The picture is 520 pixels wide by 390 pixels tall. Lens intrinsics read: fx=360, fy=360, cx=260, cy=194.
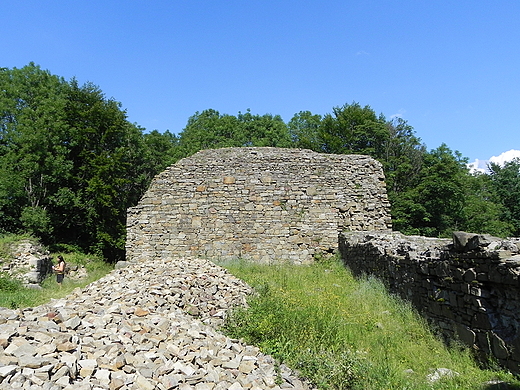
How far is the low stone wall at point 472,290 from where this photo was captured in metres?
4.41

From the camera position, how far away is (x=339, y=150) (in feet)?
98.2

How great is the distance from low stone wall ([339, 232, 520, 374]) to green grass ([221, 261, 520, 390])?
0.79ft

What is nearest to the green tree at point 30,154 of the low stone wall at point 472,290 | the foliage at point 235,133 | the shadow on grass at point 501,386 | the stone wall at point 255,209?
the stone wall at point 255,209

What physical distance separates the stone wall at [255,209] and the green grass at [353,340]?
4.78m

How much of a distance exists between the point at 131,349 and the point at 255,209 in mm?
9199

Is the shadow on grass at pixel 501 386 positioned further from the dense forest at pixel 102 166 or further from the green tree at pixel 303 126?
the green tree at pixel 303 126

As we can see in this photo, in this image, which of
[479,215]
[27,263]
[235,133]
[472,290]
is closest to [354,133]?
[479,215]

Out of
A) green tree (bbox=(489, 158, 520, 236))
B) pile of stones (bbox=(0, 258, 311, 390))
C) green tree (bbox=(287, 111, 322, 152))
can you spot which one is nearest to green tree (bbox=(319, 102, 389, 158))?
green tree (bbox=(287, 111, 322, 152))

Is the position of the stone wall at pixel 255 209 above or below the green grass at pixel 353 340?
above

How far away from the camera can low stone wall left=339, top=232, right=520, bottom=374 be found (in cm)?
441

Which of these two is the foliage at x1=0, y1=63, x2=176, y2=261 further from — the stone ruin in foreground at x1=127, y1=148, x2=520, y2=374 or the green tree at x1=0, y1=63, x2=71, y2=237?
the stone ruin in foreground at x1=127, y1=148, x2=520, y2=374

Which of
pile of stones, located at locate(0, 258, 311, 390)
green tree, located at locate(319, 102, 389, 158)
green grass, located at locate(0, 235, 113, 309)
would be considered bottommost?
green grass, located at locate(0, 235, 113, 309)

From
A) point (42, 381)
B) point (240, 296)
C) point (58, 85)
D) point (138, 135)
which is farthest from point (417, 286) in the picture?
point (58, 85)

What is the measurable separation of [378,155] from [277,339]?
89.3 feet
